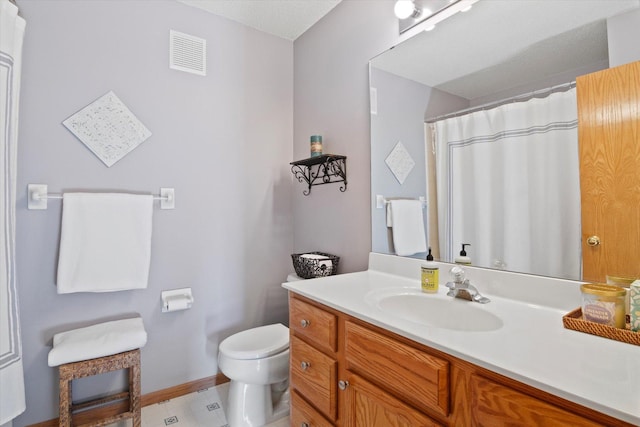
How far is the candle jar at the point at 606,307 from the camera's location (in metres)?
0.80

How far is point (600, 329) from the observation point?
0.78 metres

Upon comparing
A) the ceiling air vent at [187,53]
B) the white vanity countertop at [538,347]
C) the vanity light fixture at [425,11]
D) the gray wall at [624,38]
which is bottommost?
the white vanity countertop at [538,347]

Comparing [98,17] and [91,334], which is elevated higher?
[98,17]

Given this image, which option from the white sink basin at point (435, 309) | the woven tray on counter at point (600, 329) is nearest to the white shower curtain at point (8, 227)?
the white sink basin at point (435, 309)

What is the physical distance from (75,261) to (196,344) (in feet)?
2.83

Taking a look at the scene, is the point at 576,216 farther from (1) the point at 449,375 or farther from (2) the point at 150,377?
(2) the point at 150,377

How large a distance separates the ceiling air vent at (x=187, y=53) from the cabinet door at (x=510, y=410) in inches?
86.6

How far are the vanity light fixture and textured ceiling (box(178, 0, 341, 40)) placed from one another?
622 mm

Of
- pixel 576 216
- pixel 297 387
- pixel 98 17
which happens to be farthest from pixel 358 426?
pixel 98 17

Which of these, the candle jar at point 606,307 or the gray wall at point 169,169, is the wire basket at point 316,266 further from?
the candle jar at point 606,307

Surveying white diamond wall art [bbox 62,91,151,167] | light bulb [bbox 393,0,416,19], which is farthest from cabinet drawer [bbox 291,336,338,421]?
light bulb [bbox 393,0,416,19]

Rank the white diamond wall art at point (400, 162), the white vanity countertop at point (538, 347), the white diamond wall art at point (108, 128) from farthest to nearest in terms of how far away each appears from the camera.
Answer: the white diamond wall art at point (108, 128) → the white diamond wall art at point (400, 162) → the white vanity countertop at point (538, 347)

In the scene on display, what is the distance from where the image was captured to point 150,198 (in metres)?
1.80

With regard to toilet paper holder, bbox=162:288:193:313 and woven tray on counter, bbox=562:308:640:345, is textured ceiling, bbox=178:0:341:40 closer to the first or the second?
toilet paper holder, bbox=162:288:193:313
